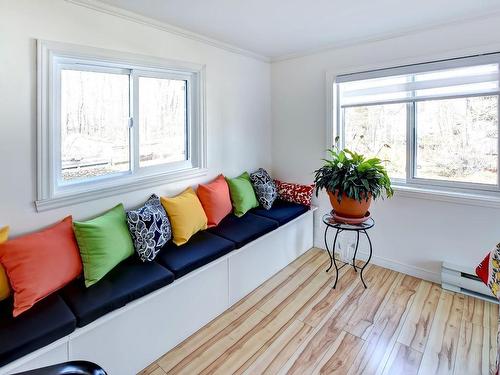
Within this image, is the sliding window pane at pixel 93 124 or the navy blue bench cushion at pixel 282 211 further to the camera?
the navy blue bench cushion at pixel 282 211

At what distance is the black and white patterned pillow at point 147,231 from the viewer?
2051mm

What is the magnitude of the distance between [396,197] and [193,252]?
2005mm

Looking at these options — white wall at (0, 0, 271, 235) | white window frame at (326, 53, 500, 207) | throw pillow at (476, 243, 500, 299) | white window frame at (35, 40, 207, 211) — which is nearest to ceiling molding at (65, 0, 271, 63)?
white wall at (0, 0, 271, 235)

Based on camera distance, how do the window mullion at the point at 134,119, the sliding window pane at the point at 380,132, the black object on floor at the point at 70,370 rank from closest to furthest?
the black object on floor at the point at 70,370 < the window mullion at the point at 134,119 < the sliding window pane at the point at 380,132

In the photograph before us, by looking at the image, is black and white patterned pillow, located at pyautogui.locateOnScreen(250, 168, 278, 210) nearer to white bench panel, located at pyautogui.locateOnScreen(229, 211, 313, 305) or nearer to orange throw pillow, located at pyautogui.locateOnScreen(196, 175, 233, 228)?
white bench panel, located at pyautogui.locateOnScreen(229, 211, 313, 305)

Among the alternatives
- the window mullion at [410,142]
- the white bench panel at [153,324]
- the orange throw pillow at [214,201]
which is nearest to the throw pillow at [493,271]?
the window mullion at [410,142]

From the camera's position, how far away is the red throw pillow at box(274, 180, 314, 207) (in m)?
3.33

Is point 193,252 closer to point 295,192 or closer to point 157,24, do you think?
point 295,192

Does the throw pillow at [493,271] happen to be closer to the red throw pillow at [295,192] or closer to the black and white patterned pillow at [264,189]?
the red throw pillow at [295,192]

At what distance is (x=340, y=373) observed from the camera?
5.89 feet

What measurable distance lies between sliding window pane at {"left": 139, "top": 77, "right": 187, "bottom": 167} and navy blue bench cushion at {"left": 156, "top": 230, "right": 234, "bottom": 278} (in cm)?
82

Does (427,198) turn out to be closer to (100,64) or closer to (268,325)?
(268,325)

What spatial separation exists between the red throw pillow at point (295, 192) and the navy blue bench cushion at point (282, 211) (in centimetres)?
6

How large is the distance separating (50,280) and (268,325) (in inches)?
56.7
